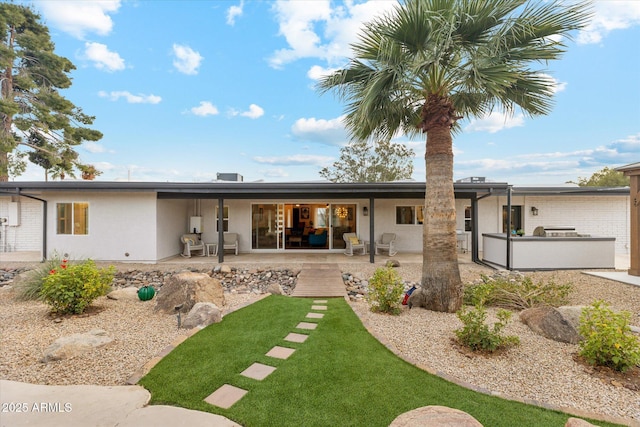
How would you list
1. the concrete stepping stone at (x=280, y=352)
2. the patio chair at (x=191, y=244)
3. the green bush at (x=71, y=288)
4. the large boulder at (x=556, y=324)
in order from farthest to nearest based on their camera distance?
the patio chair at (x=191, y=244), the green bush at (x=71, y=288), the large boulder at (x=556, y=324), the concrete stepping stone at (x=280, y=352)

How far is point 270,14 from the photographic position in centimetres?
1123

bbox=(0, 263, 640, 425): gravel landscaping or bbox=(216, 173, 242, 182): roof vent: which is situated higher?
bbox=(216, 173, 242, 182): roof vent

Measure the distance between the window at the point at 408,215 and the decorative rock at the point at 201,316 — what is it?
372 inches

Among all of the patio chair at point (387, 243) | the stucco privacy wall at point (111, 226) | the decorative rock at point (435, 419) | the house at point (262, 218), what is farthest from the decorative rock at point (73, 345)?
the patio chair at point (387, 243)

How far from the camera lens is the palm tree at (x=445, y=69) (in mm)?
4164

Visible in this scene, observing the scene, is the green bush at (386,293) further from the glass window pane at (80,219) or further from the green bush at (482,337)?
the glass window pane at (80,219)

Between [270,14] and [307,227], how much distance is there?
28.3 feet

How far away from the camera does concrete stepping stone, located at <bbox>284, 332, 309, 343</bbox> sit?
3.76 m

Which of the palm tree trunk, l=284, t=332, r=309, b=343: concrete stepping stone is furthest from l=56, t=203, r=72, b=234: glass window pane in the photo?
the palm tree trunk

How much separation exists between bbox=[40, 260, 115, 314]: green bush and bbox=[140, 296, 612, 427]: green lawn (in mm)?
2127

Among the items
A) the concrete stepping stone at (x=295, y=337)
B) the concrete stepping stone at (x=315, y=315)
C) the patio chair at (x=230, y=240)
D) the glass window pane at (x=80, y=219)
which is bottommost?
the concrete stepping stone at (x=315, y=315)

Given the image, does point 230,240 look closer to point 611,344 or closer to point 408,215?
point 408,215

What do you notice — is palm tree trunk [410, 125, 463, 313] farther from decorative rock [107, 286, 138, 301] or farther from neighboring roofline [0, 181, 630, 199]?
decorative rock [107, 286, 138, 301]

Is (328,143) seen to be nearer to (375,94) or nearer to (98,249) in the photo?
(98,249)
